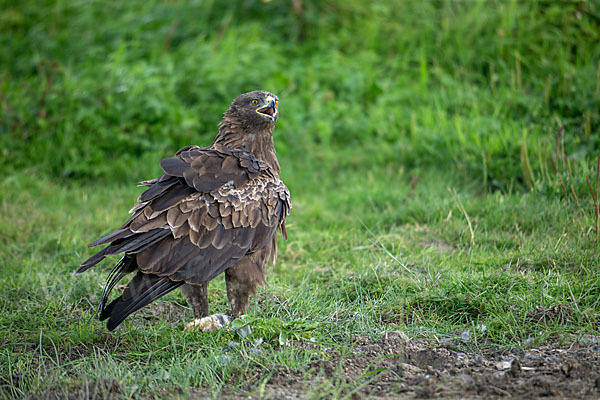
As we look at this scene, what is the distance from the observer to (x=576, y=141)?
21.2ft

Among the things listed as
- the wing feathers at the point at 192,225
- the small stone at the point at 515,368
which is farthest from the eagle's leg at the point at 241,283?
the small stone at the point at 515,368

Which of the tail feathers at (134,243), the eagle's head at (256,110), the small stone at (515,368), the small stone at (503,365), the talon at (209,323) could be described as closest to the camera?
the small stone at (515,368)

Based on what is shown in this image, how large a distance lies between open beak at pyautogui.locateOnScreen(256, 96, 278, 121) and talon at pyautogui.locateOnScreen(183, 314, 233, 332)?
1.51 m

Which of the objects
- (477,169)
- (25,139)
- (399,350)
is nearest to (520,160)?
(477,169)

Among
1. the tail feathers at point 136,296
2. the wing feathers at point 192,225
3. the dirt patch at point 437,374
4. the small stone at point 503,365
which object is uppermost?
the wing feathers at point 192,225

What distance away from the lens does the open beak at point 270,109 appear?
488 centimetres

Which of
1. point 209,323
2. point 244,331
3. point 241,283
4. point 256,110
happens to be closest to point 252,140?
point 256,110

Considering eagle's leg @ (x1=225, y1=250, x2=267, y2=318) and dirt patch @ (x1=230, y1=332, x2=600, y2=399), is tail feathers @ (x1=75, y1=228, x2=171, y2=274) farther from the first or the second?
dirt patch @ (x1=230, y1=332, x2=600, y2=399)

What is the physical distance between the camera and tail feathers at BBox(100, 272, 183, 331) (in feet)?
12.8

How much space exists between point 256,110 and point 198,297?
1.43m

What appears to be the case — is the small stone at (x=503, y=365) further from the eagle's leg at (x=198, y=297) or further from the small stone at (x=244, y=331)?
the eagle's leg at (x=198, y=297)

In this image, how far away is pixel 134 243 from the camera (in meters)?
4.07

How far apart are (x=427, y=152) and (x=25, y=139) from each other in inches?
180

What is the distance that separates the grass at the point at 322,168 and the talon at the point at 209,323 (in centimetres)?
13
